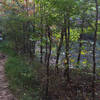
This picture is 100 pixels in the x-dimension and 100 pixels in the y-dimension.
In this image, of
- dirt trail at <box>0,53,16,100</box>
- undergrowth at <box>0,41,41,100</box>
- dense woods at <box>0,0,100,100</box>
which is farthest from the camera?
undergrowth at <box>0,41,41,100</box>

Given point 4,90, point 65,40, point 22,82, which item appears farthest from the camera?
point 22,82

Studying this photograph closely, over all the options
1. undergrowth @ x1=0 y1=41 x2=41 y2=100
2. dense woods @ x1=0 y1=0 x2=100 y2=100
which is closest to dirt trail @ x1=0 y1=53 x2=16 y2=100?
undergrowth @ x1=0 y1=41 x2=41 y2=100

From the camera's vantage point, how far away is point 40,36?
4738 millimetres

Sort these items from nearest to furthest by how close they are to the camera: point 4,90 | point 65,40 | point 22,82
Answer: point 4,90
point 65,40
point 22,82

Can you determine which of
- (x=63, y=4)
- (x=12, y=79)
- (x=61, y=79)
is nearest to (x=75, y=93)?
(x=61, y=79)

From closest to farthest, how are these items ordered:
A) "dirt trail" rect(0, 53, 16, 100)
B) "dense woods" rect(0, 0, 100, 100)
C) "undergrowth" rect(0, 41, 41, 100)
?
1. "dense woods" rect(0, 0, 100, 100)
2. "dirt trail" rect(0, 53, 16, 100)
3. "undergrowth" rect(0, 41, 41, 100)

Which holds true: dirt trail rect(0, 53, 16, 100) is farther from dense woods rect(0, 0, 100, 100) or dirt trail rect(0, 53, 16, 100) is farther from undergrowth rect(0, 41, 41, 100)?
dense woods rect(0, 0, 100, 100)

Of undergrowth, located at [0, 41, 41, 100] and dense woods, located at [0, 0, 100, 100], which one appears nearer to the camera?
dense woods, located at [0, 0, 100, 100]

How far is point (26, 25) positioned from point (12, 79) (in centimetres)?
343

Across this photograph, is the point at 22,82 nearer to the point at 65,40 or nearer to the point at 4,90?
the point at 4,90

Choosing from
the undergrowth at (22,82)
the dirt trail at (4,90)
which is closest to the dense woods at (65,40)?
the undergrowth at (22,82)

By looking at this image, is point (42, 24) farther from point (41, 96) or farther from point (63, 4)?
point (41, 96)

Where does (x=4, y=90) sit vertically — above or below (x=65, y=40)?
below

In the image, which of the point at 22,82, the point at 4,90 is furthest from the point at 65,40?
the point at 4,90
